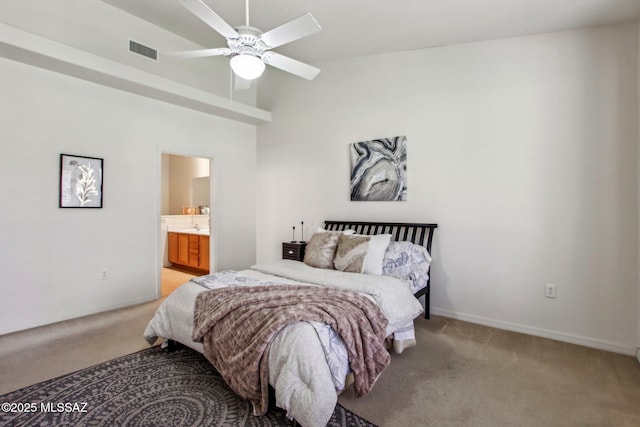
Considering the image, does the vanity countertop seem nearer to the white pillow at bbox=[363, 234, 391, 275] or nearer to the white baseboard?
the white pillow at bbox=[363, 234, 391, 275]

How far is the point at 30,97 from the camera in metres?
3.23

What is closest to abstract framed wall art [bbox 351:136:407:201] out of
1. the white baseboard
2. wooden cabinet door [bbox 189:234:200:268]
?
the white baseboard

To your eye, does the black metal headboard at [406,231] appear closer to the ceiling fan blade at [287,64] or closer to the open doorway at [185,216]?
the ceiling fan blade at [287,64]

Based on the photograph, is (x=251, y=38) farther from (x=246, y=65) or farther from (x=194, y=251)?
(x=194, y=251)

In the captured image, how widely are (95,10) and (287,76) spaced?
2.42 meters

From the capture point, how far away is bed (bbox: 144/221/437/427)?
68.6 inches

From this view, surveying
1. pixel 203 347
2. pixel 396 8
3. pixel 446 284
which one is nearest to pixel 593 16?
pixel 396 8

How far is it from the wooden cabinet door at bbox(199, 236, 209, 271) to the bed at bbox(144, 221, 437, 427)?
2.36 meters

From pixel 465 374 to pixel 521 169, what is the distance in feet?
6.54

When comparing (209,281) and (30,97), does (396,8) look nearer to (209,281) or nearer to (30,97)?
(209,281)

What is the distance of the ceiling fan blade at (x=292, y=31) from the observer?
6.61 ft

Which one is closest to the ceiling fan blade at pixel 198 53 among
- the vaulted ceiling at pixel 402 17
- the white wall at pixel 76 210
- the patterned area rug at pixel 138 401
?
the vaulted ceiling at pixel 402 17

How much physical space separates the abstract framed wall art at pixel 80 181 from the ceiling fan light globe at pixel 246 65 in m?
2.38

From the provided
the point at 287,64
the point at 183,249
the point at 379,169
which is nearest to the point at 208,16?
the point at 287,64
